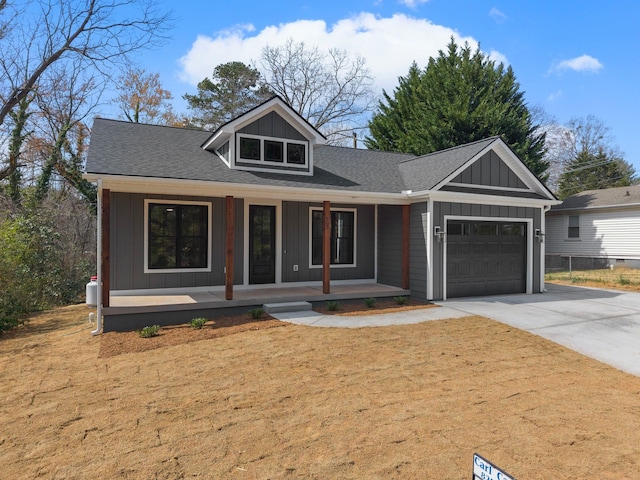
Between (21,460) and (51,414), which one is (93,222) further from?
(21,460)

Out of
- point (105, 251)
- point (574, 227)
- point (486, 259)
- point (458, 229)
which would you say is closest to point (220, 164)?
point (105, 251)

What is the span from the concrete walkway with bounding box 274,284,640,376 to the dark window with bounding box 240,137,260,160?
13.4 feet

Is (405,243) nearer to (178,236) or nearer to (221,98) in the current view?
(178,236)

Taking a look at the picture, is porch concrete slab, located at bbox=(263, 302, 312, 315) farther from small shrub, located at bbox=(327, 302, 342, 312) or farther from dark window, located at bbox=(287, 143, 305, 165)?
dark window, located at bbox=(287, 143, 305, 165)

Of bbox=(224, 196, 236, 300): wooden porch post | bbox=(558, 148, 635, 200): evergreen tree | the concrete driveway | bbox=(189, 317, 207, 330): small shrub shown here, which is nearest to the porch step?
bbox=(224, 196, 236, 300): wooden porch post

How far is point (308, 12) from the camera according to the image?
14.2 metres

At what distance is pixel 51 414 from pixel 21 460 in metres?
0.91

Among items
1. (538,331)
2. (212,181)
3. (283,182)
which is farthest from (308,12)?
(538,331)

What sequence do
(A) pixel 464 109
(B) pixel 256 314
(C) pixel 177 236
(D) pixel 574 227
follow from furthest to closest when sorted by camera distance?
1. (D) pixel 574 227
2. (A) pixel 464 109
3. (C) pixel 177 236
4. (B) pixel 256 314

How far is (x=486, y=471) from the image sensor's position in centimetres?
203

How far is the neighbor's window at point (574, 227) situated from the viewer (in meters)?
→ 21.3

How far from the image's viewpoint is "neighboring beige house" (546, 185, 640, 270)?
18875mm

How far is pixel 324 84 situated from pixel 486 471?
92.8 ft

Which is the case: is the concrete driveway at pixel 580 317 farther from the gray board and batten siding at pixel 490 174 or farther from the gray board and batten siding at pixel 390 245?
the gray board and batten siding at pixel 490 174
